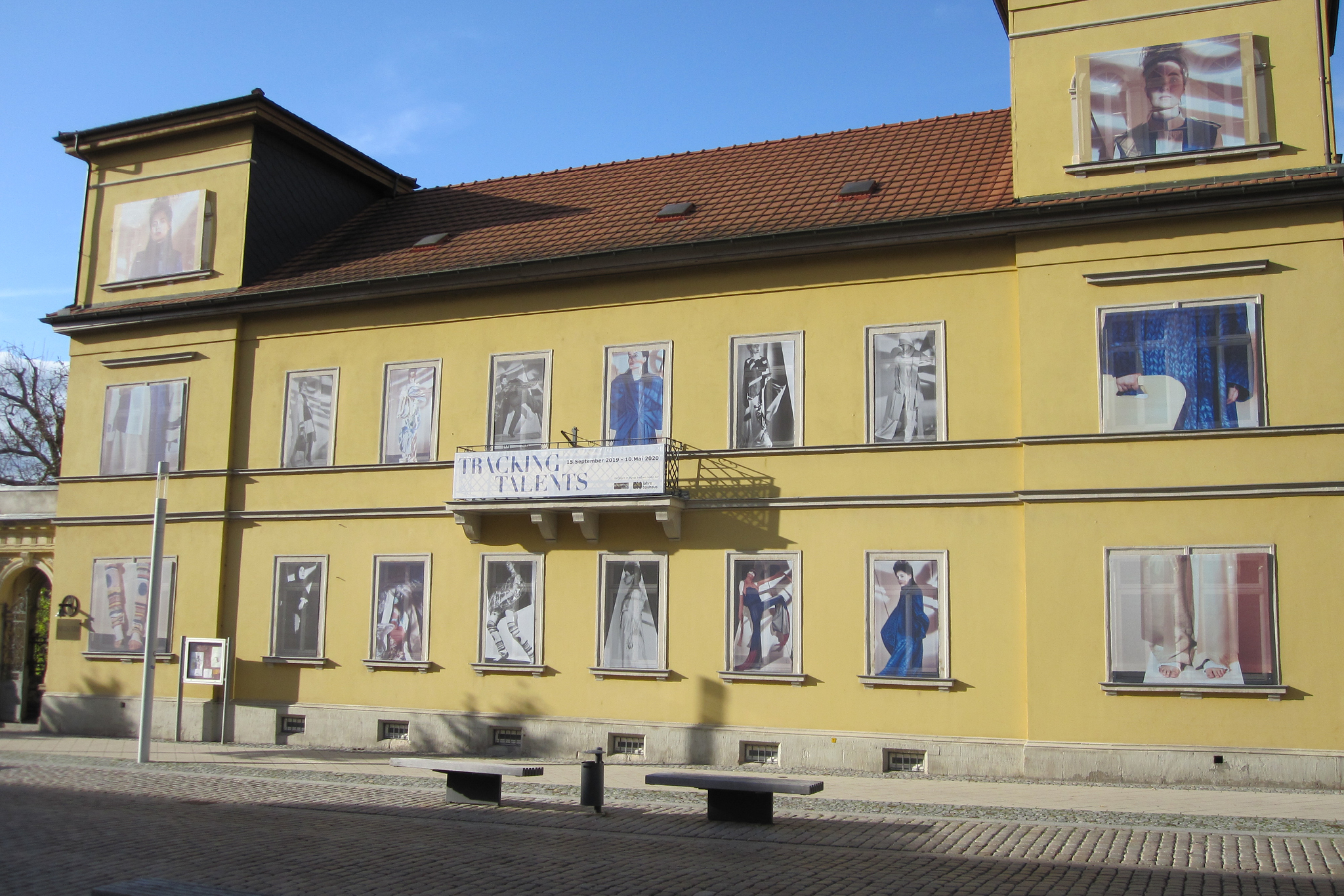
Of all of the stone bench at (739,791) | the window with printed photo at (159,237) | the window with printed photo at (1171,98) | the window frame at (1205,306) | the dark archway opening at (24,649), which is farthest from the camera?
the dark archway opening at (24,649)

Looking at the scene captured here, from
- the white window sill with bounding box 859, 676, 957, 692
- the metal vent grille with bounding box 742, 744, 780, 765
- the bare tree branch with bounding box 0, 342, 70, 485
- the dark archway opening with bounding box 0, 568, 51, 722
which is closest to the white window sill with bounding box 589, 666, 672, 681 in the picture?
the metal vent grille with bounding box 742, 744, 780, 765

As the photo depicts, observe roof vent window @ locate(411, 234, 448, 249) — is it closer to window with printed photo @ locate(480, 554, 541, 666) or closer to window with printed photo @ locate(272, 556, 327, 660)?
window with printed photo @ locate(272, 556, 327, 660)

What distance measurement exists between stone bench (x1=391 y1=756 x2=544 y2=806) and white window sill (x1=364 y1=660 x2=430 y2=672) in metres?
5.91

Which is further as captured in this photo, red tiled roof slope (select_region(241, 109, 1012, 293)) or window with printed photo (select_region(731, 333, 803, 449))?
red tiled roof slope (select_region(241, 109, 1012, 293))

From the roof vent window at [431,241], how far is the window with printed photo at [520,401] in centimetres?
331

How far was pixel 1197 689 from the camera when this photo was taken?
14539mm

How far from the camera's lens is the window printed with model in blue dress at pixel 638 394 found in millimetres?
18266

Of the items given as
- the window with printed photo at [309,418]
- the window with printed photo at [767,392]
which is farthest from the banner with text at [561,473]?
the window with printed photo at [309,418]

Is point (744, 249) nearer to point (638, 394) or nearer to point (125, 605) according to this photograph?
point (638, 394)

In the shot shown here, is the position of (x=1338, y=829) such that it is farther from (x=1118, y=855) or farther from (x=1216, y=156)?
(x=1216, y=156)

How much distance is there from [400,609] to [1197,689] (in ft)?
40.0

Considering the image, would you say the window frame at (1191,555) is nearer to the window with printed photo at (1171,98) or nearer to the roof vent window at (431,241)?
the window with printed photo at (1171,98)

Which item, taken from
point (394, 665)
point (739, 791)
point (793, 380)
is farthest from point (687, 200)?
point (739, 791)

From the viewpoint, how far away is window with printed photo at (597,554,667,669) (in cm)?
1778
